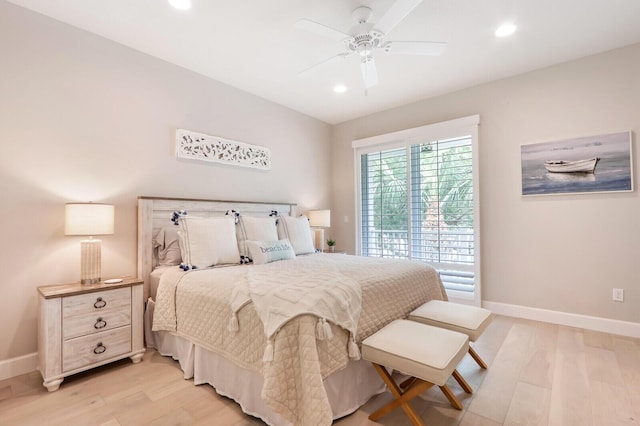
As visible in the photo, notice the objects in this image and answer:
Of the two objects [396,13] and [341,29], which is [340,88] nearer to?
[341,29]

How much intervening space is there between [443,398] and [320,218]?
9.37ft

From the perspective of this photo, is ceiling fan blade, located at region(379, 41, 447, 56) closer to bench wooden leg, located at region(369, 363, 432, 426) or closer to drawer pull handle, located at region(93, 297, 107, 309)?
bench wooden leg, located at region(369, 363, 432, 426)

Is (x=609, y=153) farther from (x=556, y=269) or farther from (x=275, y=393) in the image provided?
(x=275, y=393)

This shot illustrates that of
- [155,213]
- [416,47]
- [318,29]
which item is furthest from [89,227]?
[416,47]

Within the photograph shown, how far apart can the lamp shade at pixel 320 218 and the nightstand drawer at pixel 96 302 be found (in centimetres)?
257

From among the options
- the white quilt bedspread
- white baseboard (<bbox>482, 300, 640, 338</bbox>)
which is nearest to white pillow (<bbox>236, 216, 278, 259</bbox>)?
the white quilt bedspread

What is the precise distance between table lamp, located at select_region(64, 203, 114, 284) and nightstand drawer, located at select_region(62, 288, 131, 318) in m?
0.20

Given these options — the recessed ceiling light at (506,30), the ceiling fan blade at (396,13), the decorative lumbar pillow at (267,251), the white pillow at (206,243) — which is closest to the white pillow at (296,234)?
the decorative lumbar pillow at (267,251)

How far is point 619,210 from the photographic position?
2.90 m

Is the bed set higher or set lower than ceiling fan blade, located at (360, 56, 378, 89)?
lower

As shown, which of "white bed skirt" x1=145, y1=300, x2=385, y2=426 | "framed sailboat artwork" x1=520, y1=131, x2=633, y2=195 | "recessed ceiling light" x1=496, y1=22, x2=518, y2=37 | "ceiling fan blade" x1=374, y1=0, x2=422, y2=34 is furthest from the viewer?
"framed sailboat artwork" x1=520, y1=131, x2=633, y2=195

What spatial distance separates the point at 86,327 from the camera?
2160 millimetres

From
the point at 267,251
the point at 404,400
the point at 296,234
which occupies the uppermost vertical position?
the point at 296,234

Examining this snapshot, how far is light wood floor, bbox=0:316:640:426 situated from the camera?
1698 mm
